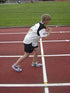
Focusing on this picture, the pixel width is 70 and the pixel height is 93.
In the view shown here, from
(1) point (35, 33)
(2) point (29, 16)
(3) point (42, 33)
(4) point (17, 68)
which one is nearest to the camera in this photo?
(3) point (42, 33)

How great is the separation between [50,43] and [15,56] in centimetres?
245

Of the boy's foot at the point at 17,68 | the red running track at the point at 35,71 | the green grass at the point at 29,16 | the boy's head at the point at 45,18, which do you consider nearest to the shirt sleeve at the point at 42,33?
the boy's head at the point at 45,18

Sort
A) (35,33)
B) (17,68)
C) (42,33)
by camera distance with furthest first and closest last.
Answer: (17,68) → (35,33) → (42,33)

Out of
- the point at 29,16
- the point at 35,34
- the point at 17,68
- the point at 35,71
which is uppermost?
the point at 29,16

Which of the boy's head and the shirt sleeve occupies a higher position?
the boy's head

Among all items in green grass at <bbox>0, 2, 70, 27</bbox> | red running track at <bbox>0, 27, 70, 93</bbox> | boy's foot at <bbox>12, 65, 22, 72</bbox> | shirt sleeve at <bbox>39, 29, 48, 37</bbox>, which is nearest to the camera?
red running track at <bbox>0, 27, 70, 93</bbox>

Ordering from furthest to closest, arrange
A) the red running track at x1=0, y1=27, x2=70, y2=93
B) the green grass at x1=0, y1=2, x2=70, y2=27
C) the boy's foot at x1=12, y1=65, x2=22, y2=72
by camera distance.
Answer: the green grass at x1=0, y1=2, x2=70, y2=27
the boy's foot at x1=12, y1=65, x2=22, y2=72
the red running track at x1=0, y1=27, x2=70, y2=93

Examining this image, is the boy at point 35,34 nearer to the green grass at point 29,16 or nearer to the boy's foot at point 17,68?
the boy's foot at point 17,68

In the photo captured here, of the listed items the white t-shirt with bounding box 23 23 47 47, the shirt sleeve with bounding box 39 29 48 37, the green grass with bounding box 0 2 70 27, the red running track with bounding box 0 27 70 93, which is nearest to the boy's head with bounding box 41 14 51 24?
the white t-shirt with bounding box 23 23 47 47

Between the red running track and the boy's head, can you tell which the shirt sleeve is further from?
the red running track

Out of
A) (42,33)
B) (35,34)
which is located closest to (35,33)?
(35,34)

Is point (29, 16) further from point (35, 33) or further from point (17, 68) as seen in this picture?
point (35, 33)

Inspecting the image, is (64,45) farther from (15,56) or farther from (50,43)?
(15,56)
